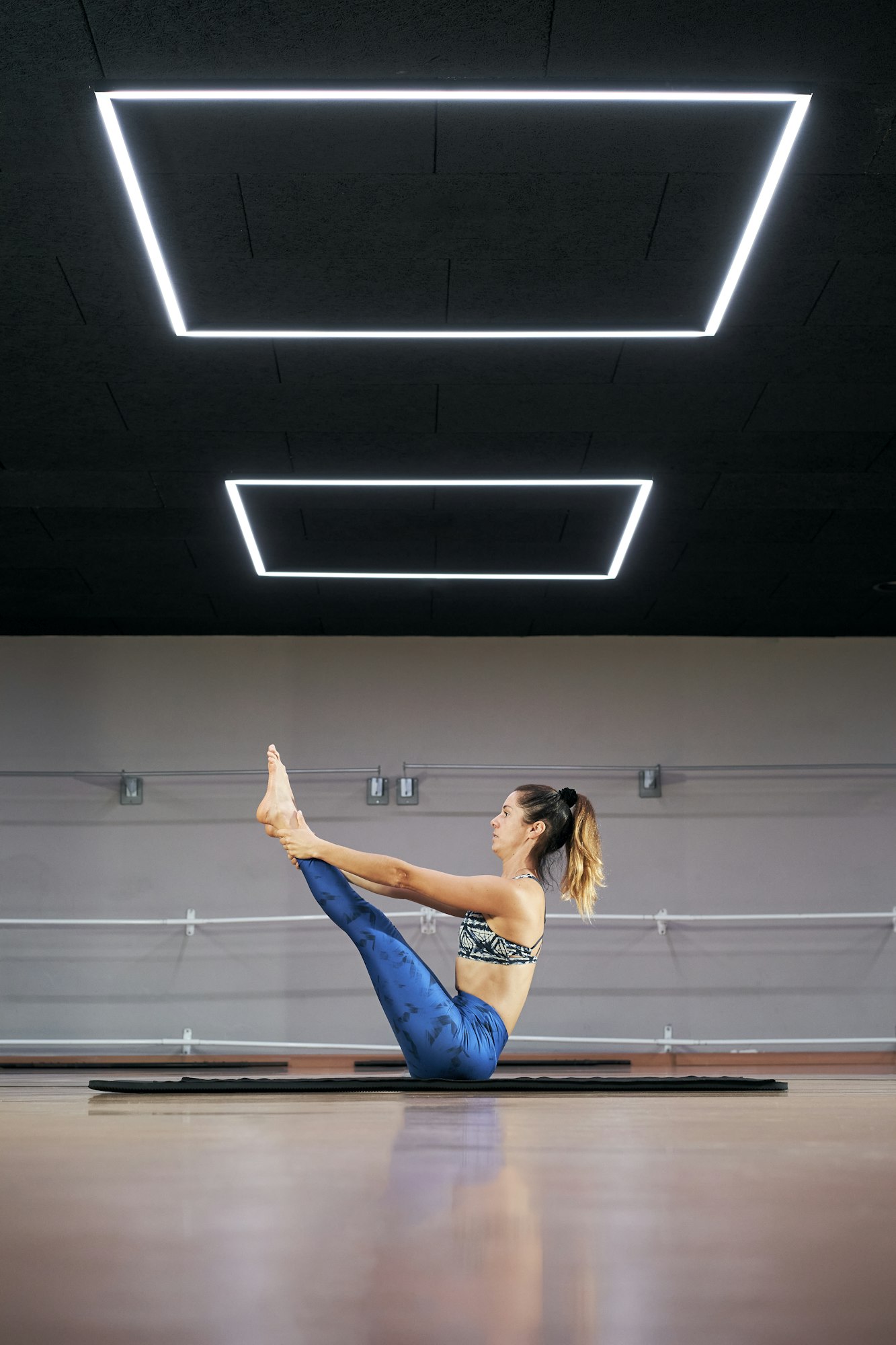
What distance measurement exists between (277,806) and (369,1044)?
3.06 metres

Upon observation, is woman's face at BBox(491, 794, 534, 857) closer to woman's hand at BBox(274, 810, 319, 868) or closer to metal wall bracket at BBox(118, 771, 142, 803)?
woman's hand at BBox(274, 810, 319, 868)

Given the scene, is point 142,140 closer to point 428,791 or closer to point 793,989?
point 428,791

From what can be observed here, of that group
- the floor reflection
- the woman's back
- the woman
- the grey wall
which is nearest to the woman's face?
the woman

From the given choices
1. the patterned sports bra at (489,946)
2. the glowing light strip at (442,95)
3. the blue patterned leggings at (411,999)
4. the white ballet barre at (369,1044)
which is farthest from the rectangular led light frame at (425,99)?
the white ballet barre at (369,1044)

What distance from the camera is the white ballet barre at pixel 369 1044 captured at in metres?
5.06

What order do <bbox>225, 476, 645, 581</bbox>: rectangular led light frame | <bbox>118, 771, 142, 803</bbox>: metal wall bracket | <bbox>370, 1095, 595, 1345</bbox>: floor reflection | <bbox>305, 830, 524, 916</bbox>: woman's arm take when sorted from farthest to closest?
1. <bbox>118, 771, 142, 803</bbox>: metal wall bracket
2. <bbox>225, 476, 645, 581</bbox>: rectangular led light frame
3. <bbox>305, 830, 524, 916</bbox>: woman's arm
4. <bbox>370, 1095, 595, 1345</bbox>: floor reflection

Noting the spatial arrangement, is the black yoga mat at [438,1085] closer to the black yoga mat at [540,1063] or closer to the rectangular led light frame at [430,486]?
the rectangular led light frame at [430,486]

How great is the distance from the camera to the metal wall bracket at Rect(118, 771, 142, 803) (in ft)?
17.6

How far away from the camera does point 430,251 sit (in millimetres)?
2529

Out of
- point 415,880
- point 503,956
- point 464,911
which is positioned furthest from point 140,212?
point 503,956

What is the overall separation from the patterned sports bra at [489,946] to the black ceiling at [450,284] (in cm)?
148

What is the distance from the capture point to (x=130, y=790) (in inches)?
211

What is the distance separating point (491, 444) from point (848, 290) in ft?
3.93

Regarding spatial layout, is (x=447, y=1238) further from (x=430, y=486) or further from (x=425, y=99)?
(x=430, y=486)
